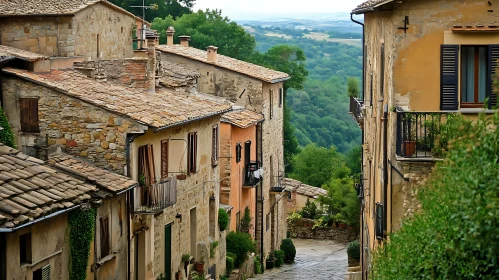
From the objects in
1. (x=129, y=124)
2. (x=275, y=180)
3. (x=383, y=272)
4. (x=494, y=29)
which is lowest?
(x=275, y=180)

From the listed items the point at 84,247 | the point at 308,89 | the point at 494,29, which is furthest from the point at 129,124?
the point at 308,89

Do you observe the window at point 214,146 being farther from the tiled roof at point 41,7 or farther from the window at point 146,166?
the window at point 146,166

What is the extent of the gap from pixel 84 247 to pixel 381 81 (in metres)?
6.94

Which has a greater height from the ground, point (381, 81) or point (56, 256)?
point (381, 81)

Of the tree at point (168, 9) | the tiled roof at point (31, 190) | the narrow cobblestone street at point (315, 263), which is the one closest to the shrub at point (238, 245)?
the narrow cobblestone street at point (315, 263)

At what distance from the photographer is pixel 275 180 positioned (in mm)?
42281

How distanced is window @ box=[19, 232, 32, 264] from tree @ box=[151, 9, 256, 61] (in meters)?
45.0

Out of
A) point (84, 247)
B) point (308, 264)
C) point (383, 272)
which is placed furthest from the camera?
point (308, 264)

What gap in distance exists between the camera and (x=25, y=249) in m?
16.5

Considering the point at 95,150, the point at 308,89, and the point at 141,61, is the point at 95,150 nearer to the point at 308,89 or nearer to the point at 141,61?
the point at 141,61

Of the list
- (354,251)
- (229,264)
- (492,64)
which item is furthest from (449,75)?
(354,251)

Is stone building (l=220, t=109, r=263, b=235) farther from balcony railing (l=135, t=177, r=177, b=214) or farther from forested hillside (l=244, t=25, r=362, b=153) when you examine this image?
forested hillside (l=244, t=25, r=362, b=153)

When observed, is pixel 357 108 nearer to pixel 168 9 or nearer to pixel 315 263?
pixel 315 263

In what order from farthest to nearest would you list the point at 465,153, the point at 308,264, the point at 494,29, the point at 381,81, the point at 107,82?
the point at 308,264, the point at 107,82, the point at 381,81, the point at 494,29, the point at 465,153
